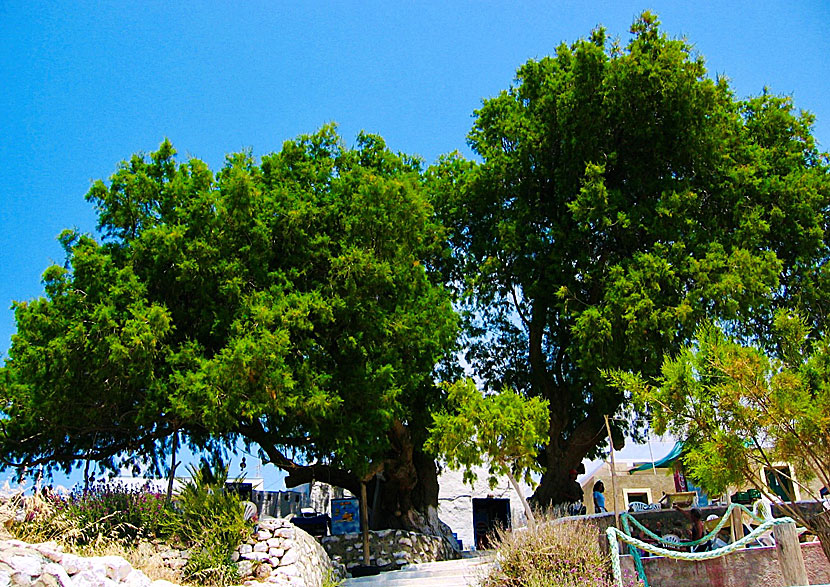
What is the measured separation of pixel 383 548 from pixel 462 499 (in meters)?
9.62

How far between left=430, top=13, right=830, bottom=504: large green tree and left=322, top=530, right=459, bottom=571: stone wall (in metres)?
4.03

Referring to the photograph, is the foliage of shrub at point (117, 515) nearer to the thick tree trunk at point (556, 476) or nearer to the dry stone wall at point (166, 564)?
the dry stone wall at point (166, 564)

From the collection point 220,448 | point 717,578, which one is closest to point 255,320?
point 220,448

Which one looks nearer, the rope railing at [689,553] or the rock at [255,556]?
the rope railing at [689,553]

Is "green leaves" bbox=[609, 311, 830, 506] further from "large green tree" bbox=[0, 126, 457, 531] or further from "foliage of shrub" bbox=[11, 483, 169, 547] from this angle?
"foliage of shrub" bbox=[11, 483, 169, 547]

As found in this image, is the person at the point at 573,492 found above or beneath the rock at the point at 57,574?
above

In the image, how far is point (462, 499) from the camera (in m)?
29.3

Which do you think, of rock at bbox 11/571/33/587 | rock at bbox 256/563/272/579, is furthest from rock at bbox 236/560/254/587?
rock at bbox 11/571/33/587

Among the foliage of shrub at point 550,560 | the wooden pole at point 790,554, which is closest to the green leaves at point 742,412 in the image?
the wooden pole at point 790,554

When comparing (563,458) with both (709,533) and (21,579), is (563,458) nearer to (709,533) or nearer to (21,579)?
(709,533)

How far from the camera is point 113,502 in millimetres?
13531

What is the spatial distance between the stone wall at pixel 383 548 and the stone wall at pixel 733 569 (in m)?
10.9

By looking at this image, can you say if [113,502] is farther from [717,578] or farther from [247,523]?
[717,578]

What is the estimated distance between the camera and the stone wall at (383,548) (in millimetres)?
19859
